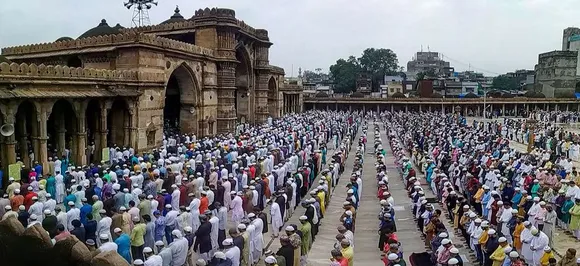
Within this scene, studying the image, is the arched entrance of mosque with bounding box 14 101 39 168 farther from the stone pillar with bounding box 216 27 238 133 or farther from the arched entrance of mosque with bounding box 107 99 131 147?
the stone pillar with bounding box 216 27 238 133

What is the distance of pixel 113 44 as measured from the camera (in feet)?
75.3

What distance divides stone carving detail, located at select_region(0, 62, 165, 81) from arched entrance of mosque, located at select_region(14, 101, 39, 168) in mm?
1189

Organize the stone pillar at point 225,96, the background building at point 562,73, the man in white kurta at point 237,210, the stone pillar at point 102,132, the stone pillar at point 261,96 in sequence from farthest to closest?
the background building at point 562,73
the stone pillar at point 261,96
the stone pillar at point 225,96
the stone pillar at point 102,132
the man in white kurta at point 237,210

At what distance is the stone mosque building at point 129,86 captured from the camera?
1709cm

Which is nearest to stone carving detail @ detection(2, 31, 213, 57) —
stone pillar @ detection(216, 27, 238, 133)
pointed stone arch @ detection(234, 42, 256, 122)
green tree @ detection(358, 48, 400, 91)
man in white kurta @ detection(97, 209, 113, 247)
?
stone pillar @ detection(216, 27, 238, 133)

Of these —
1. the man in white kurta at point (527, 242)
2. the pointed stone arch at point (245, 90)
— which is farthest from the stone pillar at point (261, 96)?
the man in white kurta at point (527, 242)

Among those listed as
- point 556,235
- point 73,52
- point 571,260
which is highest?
point 73,52

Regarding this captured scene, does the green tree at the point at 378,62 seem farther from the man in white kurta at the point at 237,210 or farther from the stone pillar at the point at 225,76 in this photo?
the man in white kurta at the point at 237,210

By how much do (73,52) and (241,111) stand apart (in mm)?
14831

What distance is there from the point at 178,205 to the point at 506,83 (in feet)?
361

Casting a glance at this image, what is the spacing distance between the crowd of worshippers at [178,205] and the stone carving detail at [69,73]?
296cm

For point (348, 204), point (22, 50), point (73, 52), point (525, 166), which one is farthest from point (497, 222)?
point (22, 50)

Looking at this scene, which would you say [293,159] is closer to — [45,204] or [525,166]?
[525,166]

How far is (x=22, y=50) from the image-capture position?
29078 millimetres
